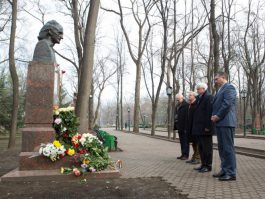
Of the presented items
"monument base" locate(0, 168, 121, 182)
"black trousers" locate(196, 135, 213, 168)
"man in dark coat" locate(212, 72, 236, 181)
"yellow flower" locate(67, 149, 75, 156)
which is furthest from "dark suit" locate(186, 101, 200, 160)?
"yellow flower" locate(67, 149, 75, 156)

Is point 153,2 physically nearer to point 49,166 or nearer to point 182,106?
point 182,106

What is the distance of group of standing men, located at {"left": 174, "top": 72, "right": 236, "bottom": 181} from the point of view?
23.3 feet

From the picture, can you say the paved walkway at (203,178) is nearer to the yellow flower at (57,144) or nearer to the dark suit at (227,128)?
the dark suit at (227,128)

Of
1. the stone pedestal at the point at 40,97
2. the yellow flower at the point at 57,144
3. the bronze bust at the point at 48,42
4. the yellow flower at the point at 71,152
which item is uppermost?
the bronze bust at the point at 48,42

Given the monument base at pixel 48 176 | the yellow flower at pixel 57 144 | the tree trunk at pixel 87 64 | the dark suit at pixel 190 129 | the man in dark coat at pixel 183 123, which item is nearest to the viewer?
the monument base at pixel 48 176

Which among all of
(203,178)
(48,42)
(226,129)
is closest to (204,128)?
(226,129)

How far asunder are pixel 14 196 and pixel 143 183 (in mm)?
2317

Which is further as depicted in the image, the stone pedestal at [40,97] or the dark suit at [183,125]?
the dark suit at [183,125]

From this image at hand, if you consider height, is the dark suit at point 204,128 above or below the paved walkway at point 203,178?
above

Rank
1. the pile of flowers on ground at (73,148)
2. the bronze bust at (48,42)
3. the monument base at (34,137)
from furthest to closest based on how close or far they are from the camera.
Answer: the bronze bust at (48,42)
the monument base at (34,137)
the pile of flowers on ground at (73,148)

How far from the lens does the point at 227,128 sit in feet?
23.5

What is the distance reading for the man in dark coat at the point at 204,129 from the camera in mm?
8266

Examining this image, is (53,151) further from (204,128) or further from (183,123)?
(183,123)

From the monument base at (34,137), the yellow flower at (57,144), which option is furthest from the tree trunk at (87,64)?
the yellow flower at (57,144)
